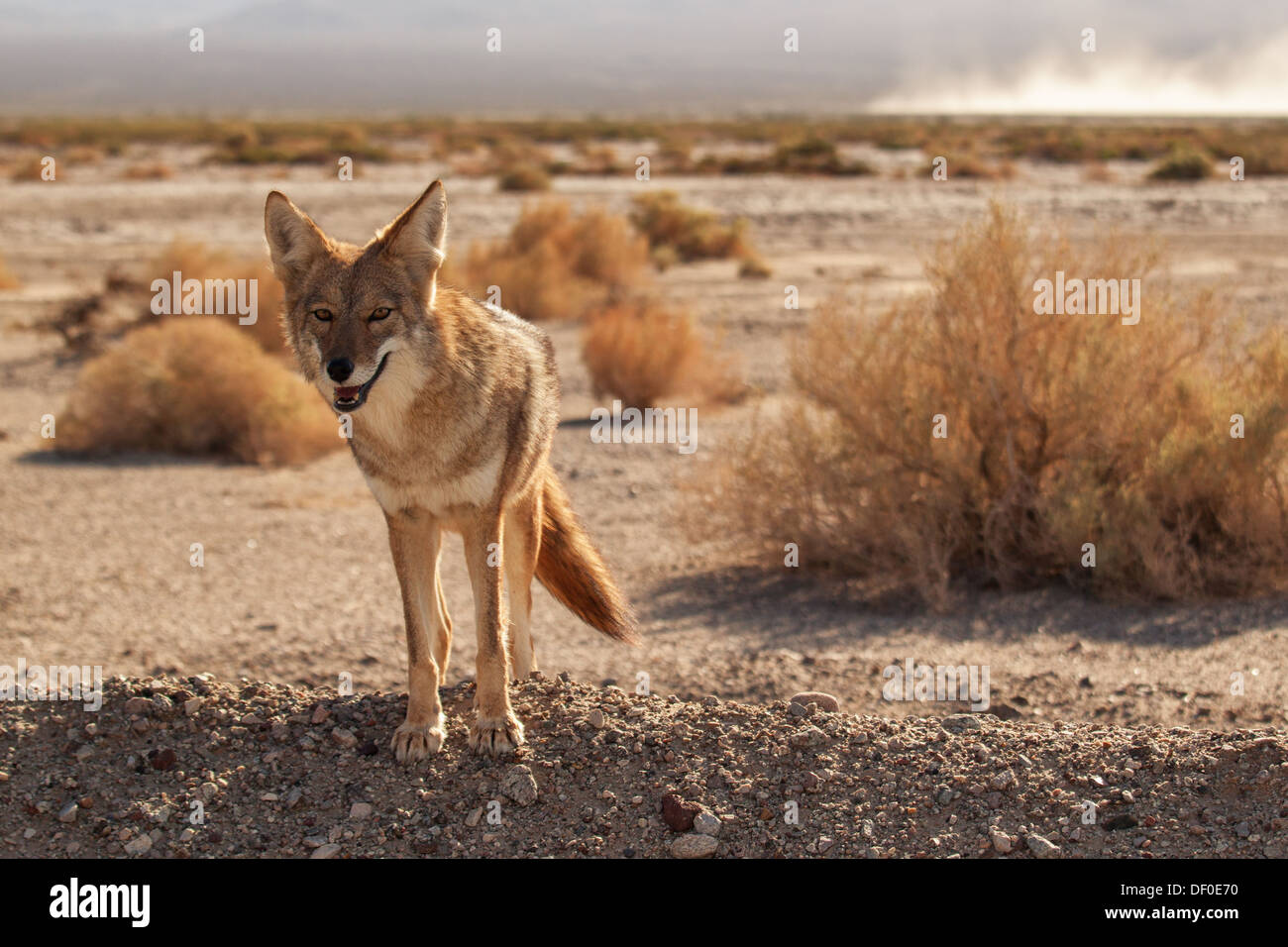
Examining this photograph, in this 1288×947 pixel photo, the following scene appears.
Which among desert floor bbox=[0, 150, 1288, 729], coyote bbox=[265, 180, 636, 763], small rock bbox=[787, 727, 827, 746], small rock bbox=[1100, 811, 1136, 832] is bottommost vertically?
desert floor bbox=[0, 150, 1288, 729]

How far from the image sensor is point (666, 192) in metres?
26.9

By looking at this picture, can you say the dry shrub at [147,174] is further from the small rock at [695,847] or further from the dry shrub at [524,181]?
the small rock at [695,847]

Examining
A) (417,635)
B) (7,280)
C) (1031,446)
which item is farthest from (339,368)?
(7,280)

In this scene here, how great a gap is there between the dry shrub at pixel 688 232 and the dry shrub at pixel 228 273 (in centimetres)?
851

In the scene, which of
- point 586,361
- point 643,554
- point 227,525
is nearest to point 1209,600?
point 643,554

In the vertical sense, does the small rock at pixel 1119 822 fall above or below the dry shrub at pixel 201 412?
below

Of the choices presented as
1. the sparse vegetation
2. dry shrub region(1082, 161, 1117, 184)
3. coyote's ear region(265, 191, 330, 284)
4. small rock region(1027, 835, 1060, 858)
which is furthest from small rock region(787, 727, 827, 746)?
the sparse vegetation

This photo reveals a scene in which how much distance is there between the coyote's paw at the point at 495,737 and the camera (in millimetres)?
4742

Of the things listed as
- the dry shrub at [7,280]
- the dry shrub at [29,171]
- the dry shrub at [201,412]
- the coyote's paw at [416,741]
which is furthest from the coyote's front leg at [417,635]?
the dry shrub at [29,171]

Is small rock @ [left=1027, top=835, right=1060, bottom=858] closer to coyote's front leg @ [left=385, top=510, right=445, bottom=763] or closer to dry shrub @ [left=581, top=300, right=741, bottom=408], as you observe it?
coyote's front leg @ [left=385, top=510, right=445, bottom=763]

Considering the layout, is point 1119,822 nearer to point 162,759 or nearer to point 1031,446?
point 162,759

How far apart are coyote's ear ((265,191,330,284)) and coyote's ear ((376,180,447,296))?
21 centimetres

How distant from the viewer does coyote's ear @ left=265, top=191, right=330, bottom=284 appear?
14.1 ft

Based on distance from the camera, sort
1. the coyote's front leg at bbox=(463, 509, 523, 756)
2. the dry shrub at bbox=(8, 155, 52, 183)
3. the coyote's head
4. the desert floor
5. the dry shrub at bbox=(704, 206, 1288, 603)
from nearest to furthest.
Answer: the coyote's head, the coyote's front leg at bbox=(463, 509, 523, 756), the desert floor, the dry shrub at bbox=(704, 206, 1288, 603), the dry shrub at bbox=(8, 155, 52, 183)
